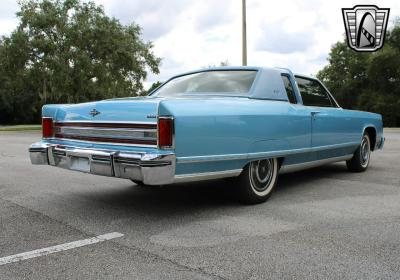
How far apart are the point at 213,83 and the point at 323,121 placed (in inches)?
65.0

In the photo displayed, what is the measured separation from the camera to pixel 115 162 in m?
4.60

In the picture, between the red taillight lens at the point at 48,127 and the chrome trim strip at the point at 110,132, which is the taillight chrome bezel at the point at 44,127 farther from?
the chrome trim strip at the point at 110,132

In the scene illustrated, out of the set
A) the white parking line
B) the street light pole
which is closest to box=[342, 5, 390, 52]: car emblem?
the street light pole

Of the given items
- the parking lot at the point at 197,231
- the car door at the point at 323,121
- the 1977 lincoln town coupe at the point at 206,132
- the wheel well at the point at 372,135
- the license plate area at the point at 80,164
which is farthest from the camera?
the wheel well at the point at 372,135

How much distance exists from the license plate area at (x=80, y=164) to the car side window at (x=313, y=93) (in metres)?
3.00

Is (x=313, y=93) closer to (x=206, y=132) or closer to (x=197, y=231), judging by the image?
(x=206, y=132)

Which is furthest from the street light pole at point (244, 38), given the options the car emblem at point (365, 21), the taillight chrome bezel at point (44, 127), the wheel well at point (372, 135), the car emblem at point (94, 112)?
the car emblem at point (94, 112)

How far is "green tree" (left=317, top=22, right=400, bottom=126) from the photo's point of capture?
4800 cm

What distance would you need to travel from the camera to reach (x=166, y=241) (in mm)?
3998

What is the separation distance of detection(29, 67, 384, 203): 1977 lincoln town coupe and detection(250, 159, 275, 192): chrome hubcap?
1cm

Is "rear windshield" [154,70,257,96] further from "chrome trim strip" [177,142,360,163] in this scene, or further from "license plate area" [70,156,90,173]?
"license plate area" [70,156,90,173]

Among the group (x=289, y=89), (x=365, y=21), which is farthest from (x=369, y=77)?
(x=289, y=89)

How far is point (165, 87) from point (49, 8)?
30852 millimetres

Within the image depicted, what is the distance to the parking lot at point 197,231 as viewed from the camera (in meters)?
3.37
